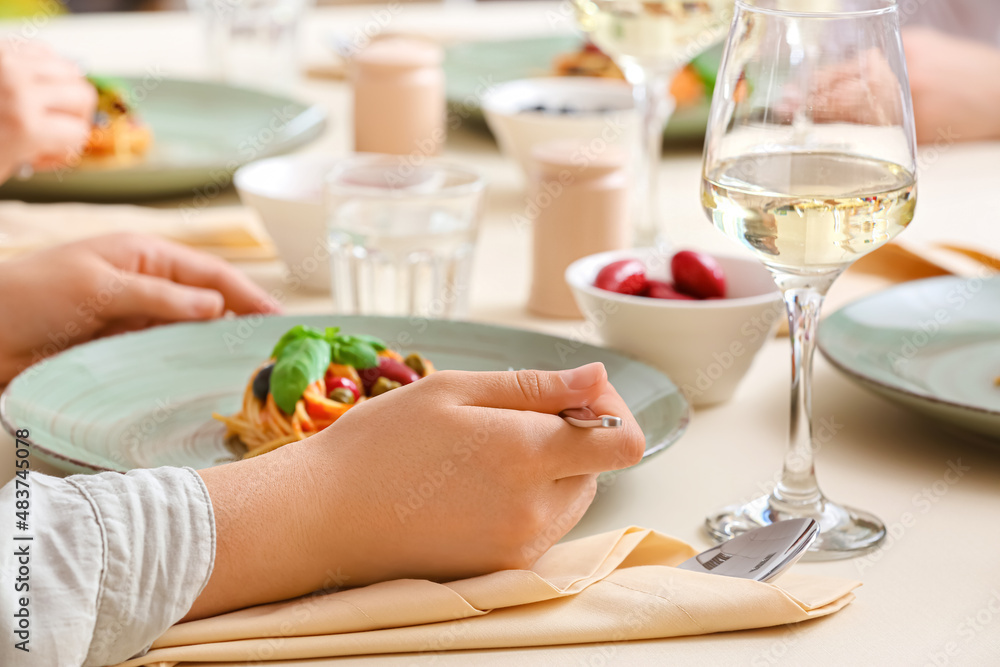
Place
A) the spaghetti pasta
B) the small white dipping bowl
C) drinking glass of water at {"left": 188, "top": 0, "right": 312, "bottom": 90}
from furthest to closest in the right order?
1. drinking glass of water at {"left": 188, "top": 0, "right": 312, "bottom": 90}
2. the small white dipping bowl
3. the spaghetti pasta

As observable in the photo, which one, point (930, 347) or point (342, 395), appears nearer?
point (342, 395)

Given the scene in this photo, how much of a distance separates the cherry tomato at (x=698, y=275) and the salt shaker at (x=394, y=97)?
0.61m

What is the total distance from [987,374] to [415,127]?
2.72 feet

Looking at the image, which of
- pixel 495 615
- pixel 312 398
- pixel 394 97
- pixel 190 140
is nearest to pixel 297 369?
pixel 312 398

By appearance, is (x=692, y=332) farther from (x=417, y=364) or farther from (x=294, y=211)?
(x=294, y=211)

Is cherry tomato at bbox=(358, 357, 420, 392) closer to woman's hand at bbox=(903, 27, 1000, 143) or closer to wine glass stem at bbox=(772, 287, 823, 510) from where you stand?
wine glass stem at bbox=(772, 287, 823, 510)

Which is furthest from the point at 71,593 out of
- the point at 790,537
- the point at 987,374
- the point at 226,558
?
the point at 987,374

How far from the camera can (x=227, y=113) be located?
1.72m

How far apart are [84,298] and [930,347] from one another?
0.69 meters

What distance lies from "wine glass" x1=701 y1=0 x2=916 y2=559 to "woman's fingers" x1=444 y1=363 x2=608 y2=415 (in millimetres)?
144

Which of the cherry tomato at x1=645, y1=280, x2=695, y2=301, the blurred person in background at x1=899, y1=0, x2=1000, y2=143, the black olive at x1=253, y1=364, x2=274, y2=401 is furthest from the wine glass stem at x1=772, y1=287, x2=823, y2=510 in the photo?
the blurred person in background at x1=899, y1=0, x2=1000, y2=143

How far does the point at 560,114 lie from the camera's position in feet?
4.83

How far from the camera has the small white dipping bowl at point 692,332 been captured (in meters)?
0.88

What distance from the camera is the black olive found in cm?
77
